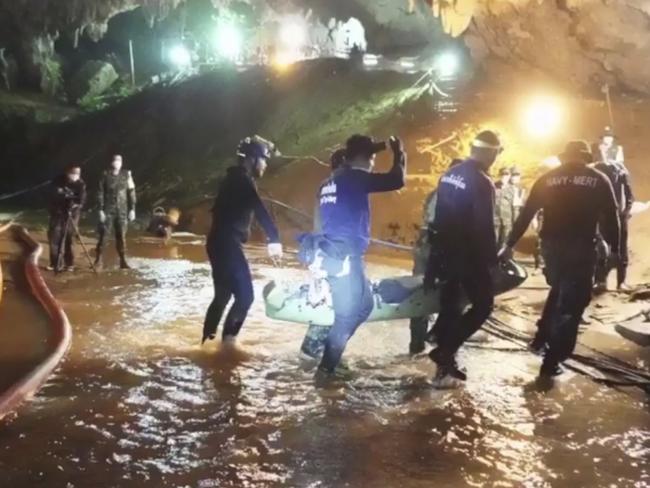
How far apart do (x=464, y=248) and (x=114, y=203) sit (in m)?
8.07

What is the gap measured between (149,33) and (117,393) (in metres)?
36.5

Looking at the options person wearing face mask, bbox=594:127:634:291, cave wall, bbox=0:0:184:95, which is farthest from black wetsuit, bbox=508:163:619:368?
cave wall, bbox=0:0:184:95

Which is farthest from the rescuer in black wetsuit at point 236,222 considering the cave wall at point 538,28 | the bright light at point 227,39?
the bright light at point 227,39

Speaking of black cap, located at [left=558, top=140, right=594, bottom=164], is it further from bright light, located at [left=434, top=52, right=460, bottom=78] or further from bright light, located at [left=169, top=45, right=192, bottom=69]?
bright light, located at [left=169, top=45, right=192, bottom=69]

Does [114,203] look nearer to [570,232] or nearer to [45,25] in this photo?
[570,232]

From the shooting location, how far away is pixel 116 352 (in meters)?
7.62

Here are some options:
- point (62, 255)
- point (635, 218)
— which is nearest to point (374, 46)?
point (635, 218)

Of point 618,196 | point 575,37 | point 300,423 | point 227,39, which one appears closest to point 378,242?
point 618,196

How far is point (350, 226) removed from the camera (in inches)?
259

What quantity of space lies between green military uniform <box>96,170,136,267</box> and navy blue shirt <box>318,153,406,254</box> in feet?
24.1

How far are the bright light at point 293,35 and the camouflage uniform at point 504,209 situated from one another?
2760cm

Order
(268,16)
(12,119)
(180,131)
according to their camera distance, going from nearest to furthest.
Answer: (180,131) < (12,119) < (268,16)

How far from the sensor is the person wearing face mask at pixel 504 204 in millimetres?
12719

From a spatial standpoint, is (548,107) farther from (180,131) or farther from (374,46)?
(374,46)
